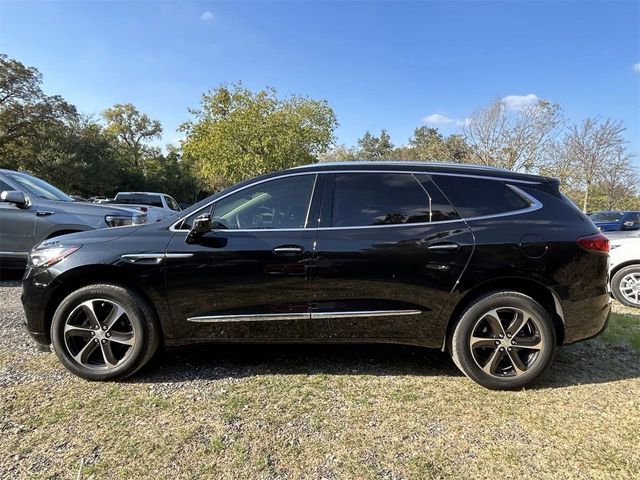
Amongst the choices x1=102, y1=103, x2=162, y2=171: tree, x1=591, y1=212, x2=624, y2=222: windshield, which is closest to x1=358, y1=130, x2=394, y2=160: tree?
x1=102, y1=103, x2=162, y2=171: tree

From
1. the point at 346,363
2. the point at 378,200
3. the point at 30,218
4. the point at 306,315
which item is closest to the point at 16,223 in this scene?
the point at 30,218

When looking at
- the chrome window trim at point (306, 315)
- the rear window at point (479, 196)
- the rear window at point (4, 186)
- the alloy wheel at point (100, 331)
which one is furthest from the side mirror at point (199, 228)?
the rear window at point (4, 186)

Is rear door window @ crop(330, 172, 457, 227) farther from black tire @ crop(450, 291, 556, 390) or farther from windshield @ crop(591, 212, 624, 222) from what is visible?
windshield @ crop(591, 212, 624, 222)

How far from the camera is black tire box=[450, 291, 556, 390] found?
3.09m

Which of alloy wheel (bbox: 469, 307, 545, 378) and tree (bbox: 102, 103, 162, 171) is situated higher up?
tree (bbox: 102, 103, 162, 171)

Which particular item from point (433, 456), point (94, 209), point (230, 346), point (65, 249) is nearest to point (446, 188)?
point (433, 456)

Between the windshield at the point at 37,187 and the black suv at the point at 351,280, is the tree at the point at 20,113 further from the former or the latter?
the black suv at the point at 351,280

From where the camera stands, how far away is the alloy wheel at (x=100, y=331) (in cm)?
316

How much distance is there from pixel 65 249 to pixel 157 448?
1.78m

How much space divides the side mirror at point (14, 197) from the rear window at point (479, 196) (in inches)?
233

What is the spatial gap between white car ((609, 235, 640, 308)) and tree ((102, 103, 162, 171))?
2057 inches

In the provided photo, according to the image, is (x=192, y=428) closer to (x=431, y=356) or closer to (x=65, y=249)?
(x=65, y=249)

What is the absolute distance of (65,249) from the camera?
3213 millimetres

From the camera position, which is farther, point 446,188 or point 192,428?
point 446,188
